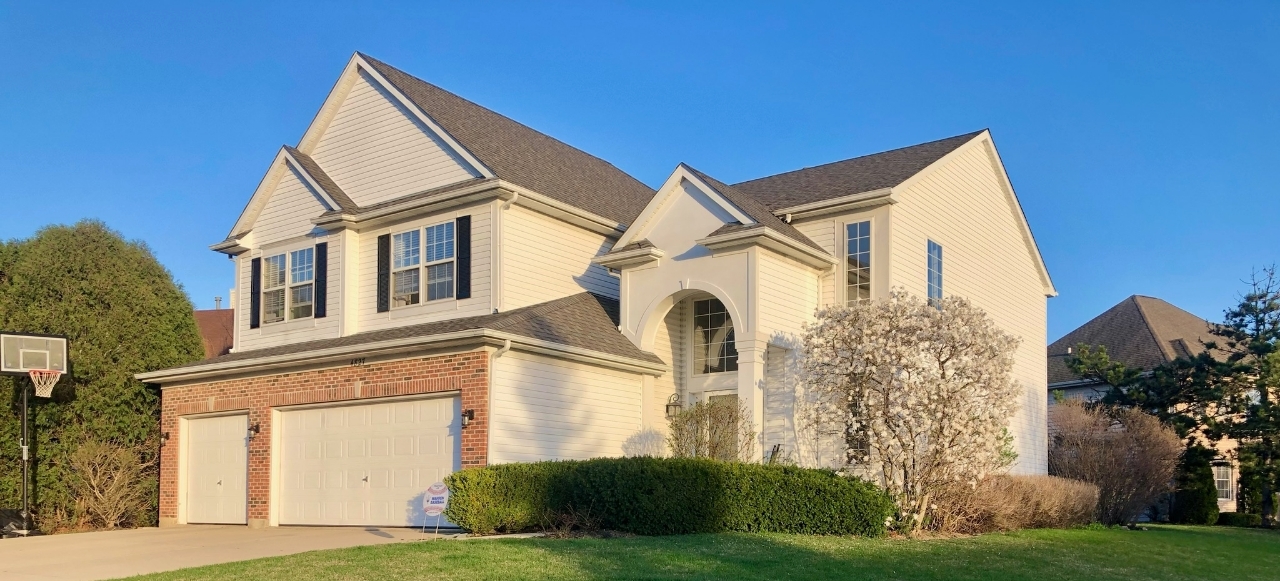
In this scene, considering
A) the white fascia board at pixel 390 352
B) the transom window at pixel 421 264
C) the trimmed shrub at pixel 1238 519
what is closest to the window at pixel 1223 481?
the trimmed shrub at pixel 1238 519

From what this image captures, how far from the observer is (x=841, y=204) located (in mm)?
20281

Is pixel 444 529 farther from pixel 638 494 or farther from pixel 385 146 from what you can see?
pixel 385 146

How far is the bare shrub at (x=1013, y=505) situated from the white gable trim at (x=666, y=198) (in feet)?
20.1

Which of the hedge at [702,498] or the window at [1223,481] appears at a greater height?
the hedge at [702,498]

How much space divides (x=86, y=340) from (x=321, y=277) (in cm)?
457

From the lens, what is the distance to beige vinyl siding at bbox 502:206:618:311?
790 inches

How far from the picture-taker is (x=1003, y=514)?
60.4 feet

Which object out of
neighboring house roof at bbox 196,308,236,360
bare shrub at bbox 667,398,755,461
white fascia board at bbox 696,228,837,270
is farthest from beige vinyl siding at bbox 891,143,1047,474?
neighboring house roof at bbox 196,308,236,360

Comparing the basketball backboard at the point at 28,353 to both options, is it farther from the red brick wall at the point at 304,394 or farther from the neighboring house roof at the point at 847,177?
the neighboring house roof at the point at 847,177

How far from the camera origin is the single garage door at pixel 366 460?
59.3 feet

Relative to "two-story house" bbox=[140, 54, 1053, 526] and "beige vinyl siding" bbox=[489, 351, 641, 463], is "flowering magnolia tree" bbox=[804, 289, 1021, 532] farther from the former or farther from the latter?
"beige vinyl siding" bbox=[489, 351, 641, 463]

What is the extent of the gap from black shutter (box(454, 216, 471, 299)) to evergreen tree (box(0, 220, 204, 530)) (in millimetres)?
6849

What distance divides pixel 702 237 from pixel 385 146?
22.8ft

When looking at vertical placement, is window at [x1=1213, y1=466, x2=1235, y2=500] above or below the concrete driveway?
below
